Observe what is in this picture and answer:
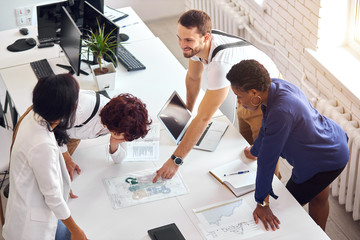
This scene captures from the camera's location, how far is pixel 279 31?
3.90 m

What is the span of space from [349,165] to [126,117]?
1.58 metres

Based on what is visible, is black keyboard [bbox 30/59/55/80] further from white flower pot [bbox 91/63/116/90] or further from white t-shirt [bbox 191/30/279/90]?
white t-shirt [bbox 191/30/279/90]

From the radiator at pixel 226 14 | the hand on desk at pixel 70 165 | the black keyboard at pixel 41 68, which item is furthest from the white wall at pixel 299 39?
the black keyboard at pixel 41 68

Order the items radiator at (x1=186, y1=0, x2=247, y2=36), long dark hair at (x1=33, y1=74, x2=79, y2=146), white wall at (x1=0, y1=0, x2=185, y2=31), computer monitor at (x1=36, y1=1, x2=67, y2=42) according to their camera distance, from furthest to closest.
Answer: white wall at (x1=0, y1=0, x2=185, y2=31)
radiator at (x1=186, y1=0, x2=247, y2=36)
computer monitor at (x1=36, y1=1, x2=67, y2=42)
long dark hair at (x1=33, y1=74, x2=79, y2=146)

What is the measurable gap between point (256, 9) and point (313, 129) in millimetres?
2103

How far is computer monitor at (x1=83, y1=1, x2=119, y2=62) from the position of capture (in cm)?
355

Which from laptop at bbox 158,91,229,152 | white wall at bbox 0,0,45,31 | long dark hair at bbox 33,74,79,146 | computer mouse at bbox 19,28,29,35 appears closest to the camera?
long dark hair at bbox 33,74,79,146

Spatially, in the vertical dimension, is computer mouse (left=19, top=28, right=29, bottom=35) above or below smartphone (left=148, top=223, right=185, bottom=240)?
above

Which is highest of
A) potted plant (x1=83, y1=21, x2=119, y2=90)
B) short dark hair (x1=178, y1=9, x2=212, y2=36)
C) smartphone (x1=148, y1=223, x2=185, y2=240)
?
short dark hair (x1=178, y1=9, x2=212, y2=36)

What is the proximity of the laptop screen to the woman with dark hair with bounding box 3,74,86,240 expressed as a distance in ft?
2.96

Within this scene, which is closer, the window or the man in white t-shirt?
the man in white t-shirt

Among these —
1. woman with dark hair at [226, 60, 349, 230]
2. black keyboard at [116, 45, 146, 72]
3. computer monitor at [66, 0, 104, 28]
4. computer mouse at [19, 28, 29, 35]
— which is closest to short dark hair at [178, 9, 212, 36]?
woman with dark hair at [226, 60, 349, 230]

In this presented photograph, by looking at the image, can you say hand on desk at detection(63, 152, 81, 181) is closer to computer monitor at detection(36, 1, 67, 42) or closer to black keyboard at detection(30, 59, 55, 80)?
black keyboard at detection(30, 59, 55, 80)

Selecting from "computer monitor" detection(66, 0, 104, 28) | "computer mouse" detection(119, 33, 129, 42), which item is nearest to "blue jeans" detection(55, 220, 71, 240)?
"computer mouse" detection(119, 33, 129, 42)
